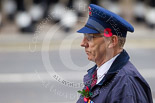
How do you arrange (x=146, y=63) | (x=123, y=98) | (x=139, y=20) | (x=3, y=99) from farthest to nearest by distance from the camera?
(x=139, y=20) → (x=146, y=63) → (x=3, y=99) → (x=123, y=98)

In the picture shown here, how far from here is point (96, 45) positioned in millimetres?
2508

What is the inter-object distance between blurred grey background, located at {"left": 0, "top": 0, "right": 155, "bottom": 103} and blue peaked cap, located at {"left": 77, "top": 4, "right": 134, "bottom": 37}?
4448 millimetres

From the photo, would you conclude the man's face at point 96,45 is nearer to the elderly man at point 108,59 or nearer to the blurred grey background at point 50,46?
the elderly man at point 108,59

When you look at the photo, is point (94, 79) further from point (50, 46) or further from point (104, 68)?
point (50, 46)

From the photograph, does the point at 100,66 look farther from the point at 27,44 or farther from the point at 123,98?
the point at 27,44

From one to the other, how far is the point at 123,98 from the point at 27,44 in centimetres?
1011

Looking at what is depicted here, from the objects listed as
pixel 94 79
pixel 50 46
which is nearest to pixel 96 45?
pixel 94 79

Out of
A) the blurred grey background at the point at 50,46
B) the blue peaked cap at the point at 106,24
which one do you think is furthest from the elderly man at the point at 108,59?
the blurred grey background at the point at 50,46

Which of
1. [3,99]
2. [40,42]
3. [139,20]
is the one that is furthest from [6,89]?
[139,20]

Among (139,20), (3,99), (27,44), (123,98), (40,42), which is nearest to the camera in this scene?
(123,98)

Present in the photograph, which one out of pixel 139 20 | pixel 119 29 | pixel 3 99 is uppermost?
pixel 139 20

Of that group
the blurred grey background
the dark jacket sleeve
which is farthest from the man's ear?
the blurred grey background

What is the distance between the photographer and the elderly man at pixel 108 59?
93.6 inches

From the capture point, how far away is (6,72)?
9.35 meters
